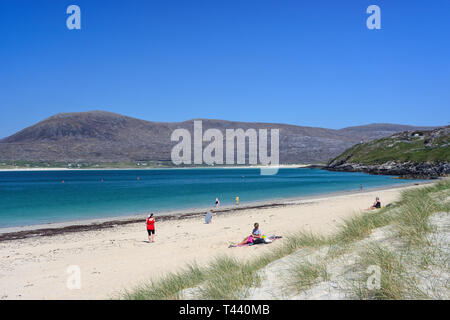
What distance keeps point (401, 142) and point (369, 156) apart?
10.6 metres

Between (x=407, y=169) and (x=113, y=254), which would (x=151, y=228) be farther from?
(x=407, y=169)

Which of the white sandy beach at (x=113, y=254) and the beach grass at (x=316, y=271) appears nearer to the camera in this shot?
the beach grass at (x=316, y=271)

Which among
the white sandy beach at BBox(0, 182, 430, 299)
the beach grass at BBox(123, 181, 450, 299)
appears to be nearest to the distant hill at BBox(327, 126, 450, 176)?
the white sandy beach at BBox(0, 182, 430, 299)

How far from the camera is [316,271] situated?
5.16 m

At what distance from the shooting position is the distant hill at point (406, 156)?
74.7 m

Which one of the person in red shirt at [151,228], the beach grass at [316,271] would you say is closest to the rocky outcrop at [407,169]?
the person in red shirt at [151,228]

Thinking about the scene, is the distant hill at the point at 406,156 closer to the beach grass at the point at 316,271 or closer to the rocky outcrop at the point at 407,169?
the rocky outcrop at the point at 407,169

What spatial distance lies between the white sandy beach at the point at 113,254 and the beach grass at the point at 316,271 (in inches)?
73.6

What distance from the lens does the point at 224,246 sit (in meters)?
13.6

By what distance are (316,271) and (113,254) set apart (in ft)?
34.4

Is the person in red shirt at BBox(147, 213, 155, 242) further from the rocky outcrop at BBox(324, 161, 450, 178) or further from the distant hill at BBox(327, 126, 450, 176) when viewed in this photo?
the distant hill at BBox(327, 126, 450, 176)

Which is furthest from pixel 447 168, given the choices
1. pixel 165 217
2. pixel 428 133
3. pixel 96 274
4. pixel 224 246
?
pixel 96 274
